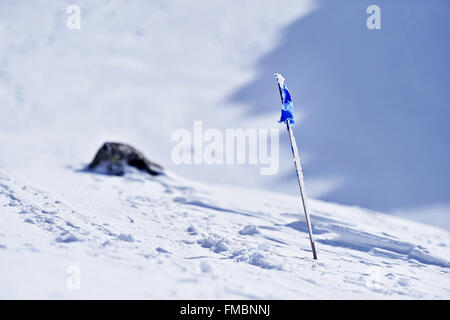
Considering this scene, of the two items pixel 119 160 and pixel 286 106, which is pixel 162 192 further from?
pixel 286 106

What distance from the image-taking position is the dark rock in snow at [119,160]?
352 inches

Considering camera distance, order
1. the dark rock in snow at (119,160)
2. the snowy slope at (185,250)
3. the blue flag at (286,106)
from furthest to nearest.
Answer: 1. the dark rock in snow at (119,160)
2. the blue flag at (286,106)
3. the snowy slope at (185,250)

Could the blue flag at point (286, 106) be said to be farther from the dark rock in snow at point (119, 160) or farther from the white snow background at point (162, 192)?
the dark rock in snow at point (119, 160)

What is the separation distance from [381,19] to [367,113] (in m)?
9.55

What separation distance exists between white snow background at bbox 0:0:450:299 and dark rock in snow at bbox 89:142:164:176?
42 centimetres

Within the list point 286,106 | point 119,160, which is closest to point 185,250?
point 286,106

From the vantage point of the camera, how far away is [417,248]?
5.25 metres

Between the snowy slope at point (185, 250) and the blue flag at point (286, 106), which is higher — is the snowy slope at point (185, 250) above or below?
below

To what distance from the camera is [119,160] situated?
9.05 metres

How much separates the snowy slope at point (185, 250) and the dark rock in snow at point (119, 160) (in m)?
1.46

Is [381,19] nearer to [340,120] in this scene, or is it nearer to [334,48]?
[334,48]

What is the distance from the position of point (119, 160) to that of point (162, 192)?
1.96 metres

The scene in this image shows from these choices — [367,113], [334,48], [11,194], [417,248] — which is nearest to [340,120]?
[367,113]

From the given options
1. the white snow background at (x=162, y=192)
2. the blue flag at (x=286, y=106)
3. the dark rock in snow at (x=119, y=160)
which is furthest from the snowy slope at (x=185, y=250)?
the blue flag at (x=286, y=106)
